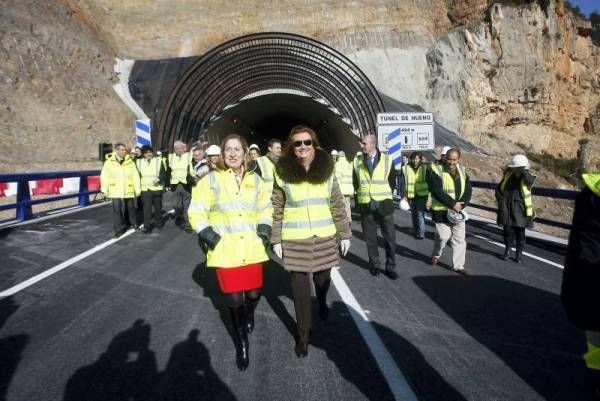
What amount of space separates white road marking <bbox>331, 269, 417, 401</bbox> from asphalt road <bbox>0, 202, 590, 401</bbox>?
0.16 ft

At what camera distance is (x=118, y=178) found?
834cm

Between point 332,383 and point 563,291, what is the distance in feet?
5.59

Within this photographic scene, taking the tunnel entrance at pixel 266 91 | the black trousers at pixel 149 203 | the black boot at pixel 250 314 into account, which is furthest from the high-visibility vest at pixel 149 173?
the tunnel entrance at pixel 266 91

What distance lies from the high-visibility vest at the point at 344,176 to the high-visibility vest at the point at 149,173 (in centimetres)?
435

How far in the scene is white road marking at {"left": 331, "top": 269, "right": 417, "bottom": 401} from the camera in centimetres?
276

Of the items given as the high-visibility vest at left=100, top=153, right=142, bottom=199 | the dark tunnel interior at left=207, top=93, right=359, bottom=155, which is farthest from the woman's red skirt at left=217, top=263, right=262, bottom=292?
the dark tunnel interior at left=207, top=93, right=359, bottom=155

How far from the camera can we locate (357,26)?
40.7 meters

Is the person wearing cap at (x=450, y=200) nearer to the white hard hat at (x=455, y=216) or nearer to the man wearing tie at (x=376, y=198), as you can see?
the white hard hat at (x=455, y=216)

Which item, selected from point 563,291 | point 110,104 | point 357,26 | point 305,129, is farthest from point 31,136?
point 357,26

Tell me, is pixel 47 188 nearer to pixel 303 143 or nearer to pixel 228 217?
pixel 228 217

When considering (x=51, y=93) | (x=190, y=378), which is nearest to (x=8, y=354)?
(x=190, y=378)

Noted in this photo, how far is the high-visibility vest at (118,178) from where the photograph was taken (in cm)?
826

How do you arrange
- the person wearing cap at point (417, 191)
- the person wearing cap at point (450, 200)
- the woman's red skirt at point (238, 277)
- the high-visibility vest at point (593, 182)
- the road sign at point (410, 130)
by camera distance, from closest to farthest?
1. the high-visibility vest at point (593, 182)
2. the woman's red skirt at point (238, 277)
3. the person wearing cap at point (450, 200)
4. the person wearing cap at point (417, 191)
5. the road sign at point (410, 130)

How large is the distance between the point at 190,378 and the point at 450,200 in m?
4.58
